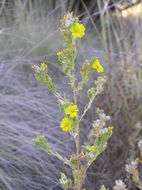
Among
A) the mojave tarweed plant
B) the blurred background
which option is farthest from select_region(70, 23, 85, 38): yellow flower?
the blurred background

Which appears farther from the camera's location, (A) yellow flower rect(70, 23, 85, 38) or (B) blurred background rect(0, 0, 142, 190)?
(B) blurred background rect(0, 0, 142, 190)

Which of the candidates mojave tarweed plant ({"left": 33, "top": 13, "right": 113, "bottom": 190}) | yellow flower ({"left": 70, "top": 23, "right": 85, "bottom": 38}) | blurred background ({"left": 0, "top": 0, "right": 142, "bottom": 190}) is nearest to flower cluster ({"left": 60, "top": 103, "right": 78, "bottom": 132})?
mojave tarweed plant ({"left": 33, "top": 13, "right": 113, "bottom": 190})

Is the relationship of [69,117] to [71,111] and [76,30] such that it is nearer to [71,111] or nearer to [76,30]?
[71,111]

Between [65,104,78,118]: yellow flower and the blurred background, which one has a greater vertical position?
the blurred background

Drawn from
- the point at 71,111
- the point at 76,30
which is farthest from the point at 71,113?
the point at 76,30

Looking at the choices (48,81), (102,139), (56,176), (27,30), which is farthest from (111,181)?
(27,30)

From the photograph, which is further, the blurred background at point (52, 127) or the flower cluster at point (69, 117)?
the blurred background at point (52, 127)

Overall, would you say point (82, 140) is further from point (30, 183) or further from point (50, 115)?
point (30, 183)

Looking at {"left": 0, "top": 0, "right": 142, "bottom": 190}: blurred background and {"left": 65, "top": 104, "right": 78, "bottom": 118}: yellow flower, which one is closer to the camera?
{"left": 65, "top": 104, "right": 78, "bottom": 118}: yellow flower

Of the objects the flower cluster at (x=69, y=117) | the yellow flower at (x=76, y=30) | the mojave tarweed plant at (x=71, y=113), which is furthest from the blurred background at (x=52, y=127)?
the yellow flower at (x=76, y=30)

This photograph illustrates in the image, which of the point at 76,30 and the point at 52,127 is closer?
the point at 76,30

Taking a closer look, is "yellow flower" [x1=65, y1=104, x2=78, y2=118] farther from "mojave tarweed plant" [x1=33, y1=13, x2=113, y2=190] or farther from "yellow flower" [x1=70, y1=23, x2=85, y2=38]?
"yellow flower" [x1=70, y1=23, x2=85, y2=38]

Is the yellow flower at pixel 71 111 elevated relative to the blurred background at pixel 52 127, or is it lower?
lower

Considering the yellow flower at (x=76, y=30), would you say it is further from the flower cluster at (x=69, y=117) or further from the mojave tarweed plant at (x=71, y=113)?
the flower cluster at (x=69, y=117)
